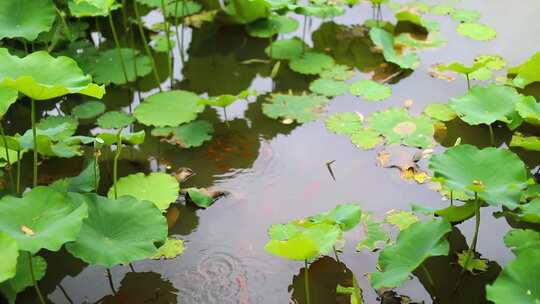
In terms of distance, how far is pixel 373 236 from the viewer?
2.34 meters

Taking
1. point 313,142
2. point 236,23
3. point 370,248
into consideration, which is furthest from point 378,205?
point 236,23

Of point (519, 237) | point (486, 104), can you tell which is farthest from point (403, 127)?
point (519, 237)

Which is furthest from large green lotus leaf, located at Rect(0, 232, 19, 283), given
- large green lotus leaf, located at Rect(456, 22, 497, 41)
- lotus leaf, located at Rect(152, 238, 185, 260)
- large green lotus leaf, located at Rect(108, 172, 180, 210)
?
large green lotus leaf, located at Rect(456, 22, 497, 41)

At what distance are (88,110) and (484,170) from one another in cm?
185

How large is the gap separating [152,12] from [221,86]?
910 mm

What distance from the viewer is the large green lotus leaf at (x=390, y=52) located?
321 centimetres

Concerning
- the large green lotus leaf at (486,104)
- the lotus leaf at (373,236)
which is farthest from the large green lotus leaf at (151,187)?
the large green lotus leaf at (486,104)

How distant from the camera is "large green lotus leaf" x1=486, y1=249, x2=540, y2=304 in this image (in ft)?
5.67

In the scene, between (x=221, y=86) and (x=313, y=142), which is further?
(x=221, y=86)

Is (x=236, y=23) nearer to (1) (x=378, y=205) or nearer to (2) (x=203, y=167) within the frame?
(2) (x=203, y=167)

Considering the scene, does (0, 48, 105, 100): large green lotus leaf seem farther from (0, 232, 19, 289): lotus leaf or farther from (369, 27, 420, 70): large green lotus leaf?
(369, 27, 420, 70): large green lotus leaf

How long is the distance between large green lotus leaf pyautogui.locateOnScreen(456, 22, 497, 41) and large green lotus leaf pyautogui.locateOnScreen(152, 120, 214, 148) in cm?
150

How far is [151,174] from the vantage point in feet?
8.58

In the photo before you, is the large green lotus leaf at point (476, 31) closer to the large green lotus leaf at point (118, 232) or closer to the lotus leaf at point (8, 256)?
the large green lotus leaf at point (118, 232)
